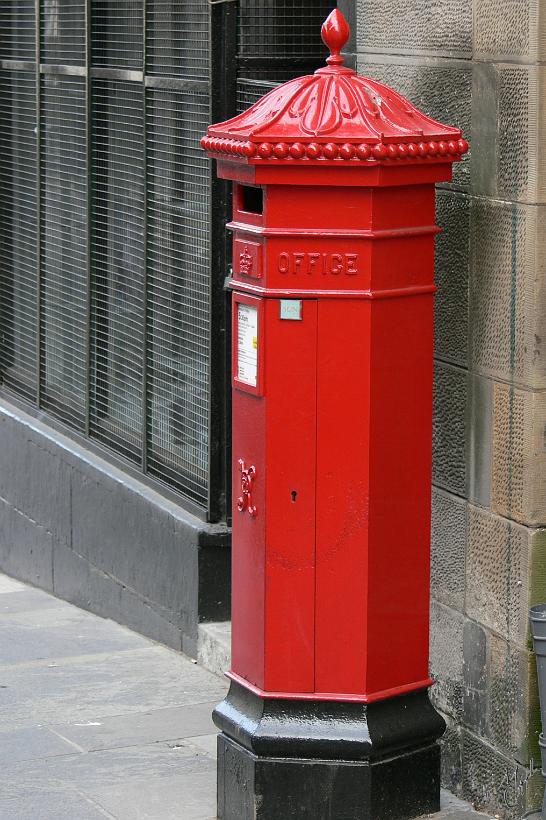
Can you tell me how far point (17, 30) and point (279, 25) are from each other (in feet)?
10.4

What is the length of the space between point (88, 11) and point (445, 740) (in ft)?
14.9

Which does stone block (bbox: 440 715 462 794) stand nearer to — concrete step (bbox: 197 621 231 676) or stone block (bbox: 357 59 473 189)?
concrete step (bbox: 197 621 231 676)

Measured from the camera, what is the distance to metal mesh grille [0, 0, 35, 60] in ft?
30.0

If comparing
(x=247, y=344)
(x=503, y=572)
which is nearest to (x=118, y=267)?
(x=247, y=344)

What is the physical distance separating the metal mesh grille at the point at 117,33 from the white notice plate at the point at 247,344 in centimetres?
320

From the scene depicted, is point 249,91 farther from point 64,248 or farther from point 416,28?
point 64,248

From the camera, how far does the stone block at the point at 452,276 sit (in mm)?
4941

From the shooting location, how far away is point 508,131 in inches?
182

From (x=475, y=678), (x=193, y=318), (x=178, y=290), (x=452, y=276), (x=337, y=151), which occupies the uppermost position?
(x=337, y=151)

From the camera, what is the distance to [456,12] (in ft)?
16.0

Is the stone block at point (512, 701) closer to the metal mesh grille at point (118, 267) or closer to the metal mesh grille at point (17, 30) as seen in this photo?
the metal mesh grille at point (118, 267)

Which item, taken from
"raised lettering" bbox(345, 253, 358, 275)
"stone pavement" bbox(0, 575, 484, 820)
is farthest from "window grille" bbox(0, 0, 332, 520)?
"raised lettering" bbox(345, 253, 358, 275)

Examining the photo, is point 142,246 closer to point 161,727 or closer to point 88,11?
point 88,11

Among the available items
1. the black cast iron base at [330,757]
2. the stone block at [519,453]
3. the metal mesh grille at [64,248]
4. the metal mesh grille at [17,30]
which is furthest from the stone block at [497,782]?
the metal mesh grille at [17,30]
